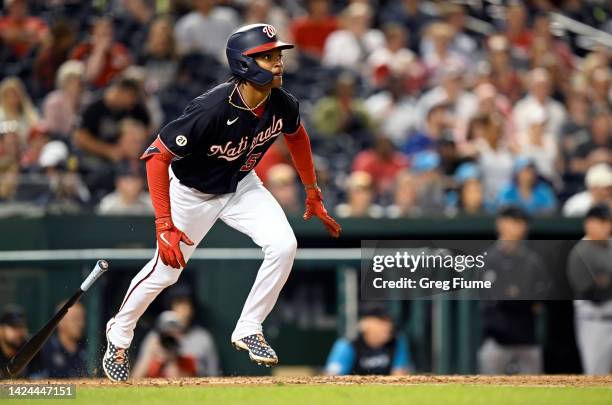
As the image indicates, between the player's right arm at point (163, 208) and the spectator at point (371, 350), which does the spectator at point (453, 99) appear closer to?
the spectator at point (371, 350)

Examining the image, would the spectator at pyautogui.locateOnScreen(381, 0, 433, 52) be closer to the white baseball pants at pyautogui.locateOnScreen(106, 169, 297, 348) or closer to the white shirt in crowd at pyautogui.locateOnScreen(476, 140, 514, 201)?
the white shirt in crowd at pyautogui.locateOnScreen(476, 140, 514, 201)

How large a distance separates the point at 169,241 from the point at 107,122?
4612 millimetres

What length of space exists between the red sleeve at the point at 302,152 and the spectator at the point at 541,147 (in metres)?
4.49

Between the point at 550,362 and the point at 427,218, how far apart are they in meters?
1.49

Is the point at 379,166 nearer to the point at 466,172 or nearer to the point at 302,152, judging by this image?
the point at 466,172

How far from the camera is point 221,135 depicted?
6.68 meters

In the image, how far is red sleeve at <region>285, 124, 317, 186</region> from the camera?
7.16 m

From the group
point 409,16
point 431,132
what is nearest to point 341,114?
point 431,132

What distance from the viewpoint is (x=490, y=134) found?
11477 mm

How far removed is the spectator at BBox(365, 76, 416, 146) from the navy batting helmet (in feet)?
18.4

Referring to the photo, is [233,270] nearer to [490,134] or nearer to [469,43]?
[490,134]

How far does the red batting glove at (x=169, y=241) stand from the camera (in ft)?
21.2

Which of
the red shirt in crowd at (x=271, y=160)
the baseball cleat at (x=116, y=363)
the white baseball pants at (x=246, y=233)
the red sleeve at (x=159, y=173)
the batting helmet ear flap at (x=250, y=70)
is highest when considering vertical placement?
the batting helmet ear flap at (x=250, y=70)

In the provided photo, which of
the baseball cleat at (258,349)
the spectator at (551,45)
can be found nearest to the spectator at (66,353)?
the baseball cleat at (258,349)
